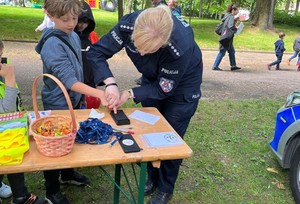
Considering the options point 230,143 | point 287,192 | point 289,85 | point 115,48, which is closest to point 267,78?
point 289,85

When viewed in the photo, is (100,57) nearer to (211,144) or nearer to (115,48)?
(115,48)

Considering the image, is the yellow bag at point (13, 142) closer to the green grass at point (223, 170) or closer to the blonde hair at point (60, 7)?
the blonde hair at point (60, 7)

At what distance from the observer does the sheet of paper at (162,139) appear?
1812 millimetres

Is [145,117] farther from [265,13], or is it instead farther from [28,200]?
[265,13]

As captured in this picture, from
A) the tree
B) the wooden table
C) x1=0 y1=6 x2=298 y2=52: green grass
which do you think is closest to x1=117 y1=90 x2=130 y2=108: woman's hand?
the wooden table

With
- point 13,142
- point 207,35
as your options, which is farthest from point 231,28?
point 13,142

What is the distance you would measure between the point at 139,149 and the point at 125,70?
5.34 m

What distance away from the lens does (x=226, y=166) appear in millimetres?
3309

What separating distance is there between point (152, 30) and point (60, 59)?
683 millimetres

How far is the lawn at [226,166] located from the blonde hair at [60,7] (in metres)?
1.45

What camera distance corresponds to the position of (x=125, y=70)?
274 inches

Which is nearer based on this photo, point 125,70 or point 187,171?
point 187,171

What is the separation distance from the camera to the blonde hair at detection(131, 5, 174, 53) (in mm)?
1710

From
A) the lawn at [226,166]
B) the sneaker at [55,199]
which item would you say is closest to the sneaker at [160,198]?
the lawn at [226,166]
